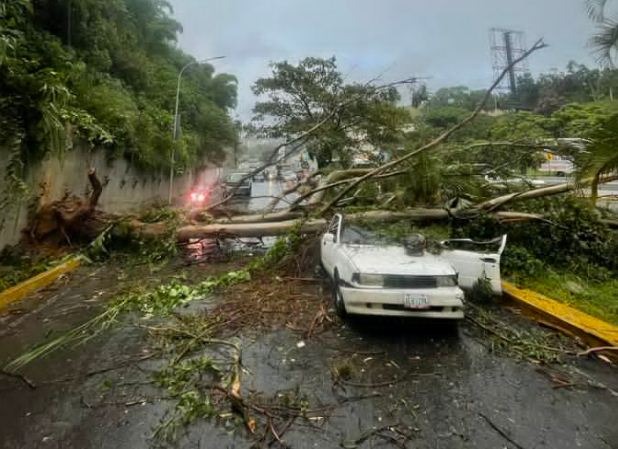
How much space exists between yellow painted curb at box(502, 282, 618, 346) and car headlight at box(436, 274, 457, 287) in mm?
1584

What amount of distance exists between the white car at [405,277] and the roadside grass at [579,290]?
1.00 meters

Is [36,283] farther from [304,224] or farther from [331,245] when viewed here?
[331,245]

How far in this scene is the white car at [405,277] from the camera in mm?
5051

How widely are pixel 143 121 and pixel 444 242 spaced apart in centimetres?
1313

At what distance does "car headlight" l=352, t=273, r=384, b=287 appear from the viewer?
17.0 feet

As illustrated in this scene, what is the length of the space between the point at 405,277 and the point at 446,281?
1.70 ft

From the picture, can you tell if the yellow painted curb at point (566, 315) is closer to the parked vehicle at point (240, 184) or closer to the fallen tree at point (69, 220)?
the parked vehicle at point (240, 184)

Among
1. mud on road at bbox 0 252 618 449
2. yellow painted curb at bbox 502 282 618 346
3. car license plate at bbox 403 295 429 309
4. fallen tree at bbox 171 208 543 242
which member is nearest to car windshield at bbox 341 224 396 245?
fallen tree at bbox 171 208 543 242

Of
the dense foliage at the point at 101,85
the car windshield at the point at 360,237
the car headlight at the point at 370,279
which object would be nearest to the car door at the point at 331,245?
the car windshield at the point at 360,237

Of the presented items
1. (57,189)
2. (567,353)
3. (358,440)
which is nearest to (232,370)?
(358,440)

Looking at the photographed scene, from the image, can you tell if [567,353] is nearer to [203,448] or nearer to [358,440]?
[358,440]

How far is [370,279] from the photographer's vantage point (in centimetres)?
520

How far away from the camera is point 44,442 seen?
319 cm

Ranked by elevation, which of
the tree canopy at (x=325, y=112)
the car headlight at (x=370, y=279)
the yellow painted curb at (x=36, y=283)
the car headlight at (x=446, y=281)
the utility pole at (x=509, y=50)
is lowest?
the car headlight at (x=446, y=281)
